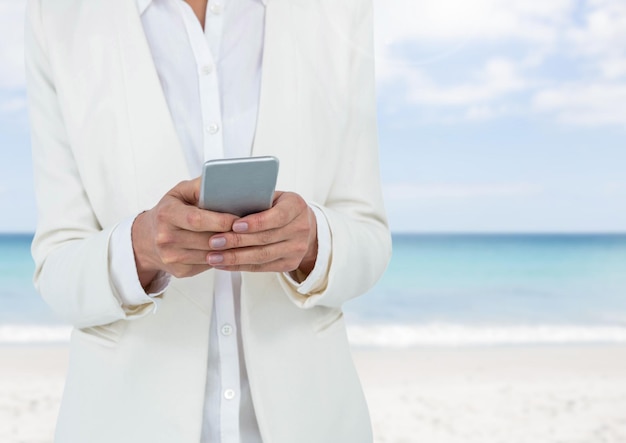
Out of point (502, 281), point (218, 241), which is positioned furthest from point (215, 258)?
point (502, 281)

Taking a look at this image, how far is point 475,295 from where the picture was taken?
11.5 m

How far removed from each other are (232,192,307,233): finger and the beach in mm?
3072

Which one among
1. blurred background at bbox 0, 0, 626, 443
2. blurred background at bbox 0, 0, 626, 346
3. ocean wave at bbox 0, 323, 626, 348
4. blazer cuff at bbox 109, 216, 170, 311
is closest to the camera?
blazer cuff at bbox 109, 216, 170, 311

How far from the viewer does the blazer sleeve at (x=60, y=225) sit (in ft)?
3.08

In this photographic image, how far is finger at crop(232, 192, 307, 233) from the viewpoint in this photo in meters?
0.80

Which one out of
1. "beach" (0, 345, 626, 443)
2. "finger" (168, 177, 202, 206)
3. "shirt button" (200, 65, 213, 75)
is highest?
"shirt button" (200, 65, 213, 75)

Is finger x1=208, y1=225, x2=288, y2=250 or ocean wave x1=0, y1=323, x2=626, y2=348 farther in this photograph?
ocean wave x1=0, y1=323, x2=626, y2=348

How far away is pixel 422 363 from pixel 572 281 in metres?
8.46

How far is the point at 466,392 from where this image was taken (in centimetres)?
453

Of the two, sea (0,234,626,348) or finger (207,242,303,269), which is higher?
finger (207,242,303,269)

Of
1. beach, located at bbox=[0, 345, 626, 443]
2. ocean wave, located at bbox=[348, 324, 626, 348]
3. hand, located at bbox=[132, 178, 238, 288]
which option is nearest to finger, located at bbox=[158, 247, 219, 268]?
hand, located at bbox=[132, 178, 238, 288]

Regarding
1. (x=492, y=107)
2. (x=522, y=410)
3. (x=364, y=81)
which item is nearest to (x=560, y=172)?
(x=492, y=107)

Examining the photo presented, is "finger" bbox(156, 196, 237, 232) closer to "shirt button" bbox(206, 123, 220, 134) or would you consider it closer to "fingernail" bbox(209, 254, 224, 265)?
"fingernail" bbox(209, 254, 224, 265)

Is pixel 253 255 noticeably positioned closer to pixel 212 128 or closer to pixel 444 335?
pixel 212 128
